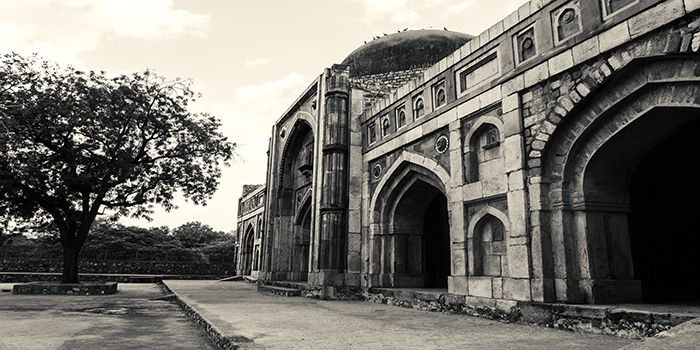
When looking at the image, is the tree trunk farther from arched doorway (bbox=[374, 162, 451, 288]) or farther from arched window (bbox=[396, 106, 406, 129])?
arched window (bbox=[396, 106, 406, 129])

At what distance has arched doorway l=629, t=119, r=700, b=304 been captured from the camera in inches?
303

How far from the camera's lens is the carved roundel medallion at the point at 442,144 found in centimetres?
805

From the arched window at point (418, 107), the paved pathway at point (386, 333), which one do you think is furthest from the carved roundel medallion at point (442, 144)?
the paved pathway at point (386, 333)

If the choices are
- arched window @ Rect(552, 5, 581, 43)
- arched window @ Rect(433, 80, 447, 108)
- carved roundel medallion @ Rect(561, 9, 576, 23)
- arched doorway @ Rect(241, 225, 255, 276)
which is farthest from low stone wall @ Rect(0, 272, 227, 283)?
carved roundel medallion @ Rect(561, 9, 576, 23)

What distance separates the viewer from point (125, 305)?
8680 millimetres

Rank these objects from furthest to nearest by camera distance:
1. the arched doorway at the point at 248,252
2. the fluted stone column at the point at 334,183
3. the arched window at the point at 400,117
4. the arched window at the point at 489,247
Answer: the arched doorway at the point at 248,252 < the fluted stone column at the point at 334,183 < the arched window at the point at 400,117 < the arched window at the point at 489,247

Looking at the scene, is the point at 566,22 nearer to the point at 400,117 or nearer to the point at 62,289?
the point at 400,117

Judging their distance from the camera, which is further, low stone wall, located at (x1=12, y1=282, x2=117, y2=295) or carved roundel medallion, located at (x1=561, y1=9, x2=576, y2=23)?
low stone wall, located at (x1=12, y1=282, x2=117, y2=295)

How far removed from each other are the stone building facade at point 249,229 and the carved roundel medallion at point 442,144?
16.0 meters

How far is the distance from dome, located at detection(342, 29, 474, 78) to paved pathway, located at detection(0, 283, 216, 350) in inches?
390

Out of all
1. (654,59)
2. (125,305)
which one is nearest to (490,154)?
(654,59)

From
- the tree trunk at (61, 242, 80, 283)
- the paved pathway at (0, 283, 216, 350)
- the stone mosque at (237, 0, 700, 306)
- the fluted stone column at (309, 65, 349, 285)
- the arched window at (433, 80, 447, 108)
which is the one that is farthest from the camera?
the tree trunk at (61, 242, 80, 283)

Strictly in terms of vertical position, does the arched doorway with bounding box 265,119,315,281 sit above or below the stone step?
above

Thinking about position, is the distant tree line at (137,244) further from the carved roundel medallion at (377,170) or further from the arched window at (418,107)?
the arched window at (418,107)
